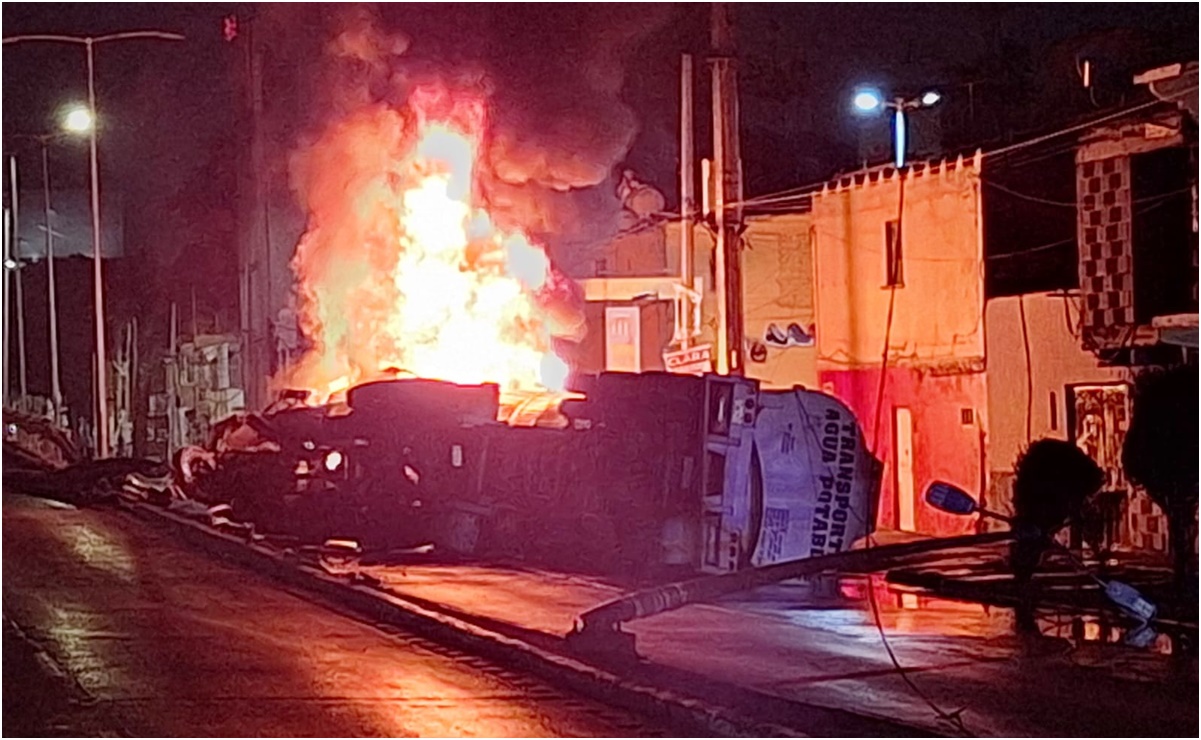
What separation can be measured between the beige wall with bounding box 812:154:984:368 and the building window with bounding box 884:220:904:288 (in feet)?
0.11

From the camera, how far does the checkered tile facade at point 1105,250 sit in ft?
35.8

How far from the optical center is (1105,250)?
11.2 metres

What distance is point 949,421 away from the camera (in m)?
9.95

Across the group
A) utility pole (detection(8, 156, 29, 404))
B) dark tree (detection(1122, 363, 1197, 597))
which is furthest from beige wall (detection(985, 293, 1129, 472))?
utility pole (detection(8, 156, 29, 404))

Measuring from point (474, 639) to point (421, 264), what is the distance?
171cm

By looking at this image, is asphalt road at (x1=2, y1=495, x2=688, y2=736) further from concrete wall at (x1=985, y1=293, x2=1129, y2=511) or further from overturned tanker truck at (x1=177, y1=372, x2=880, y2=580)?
concrete wall at (x1=985, y1=293, x2=1129, y2=511)

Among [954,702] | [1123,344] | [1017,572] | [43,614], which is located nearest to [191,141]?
[43,614]

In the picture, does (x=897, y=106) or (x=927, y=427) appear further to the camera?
(x=897, y=106)

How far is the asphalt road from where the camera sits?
6.60 m

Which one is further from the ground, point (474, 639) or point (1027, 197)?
point (1027, 197)

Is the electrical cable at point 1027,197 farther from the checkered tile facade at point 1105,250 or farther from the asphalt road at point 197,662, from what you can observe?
the asphalt road at point 197,662

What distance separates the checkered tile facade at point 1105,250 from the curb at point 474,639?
4.74 metres

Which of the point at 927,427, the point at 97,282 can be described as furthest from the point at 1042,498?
the point at 97,282

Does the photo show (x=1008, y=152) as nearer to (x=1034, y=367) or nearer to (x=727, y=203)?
(x=1034, y=367)
